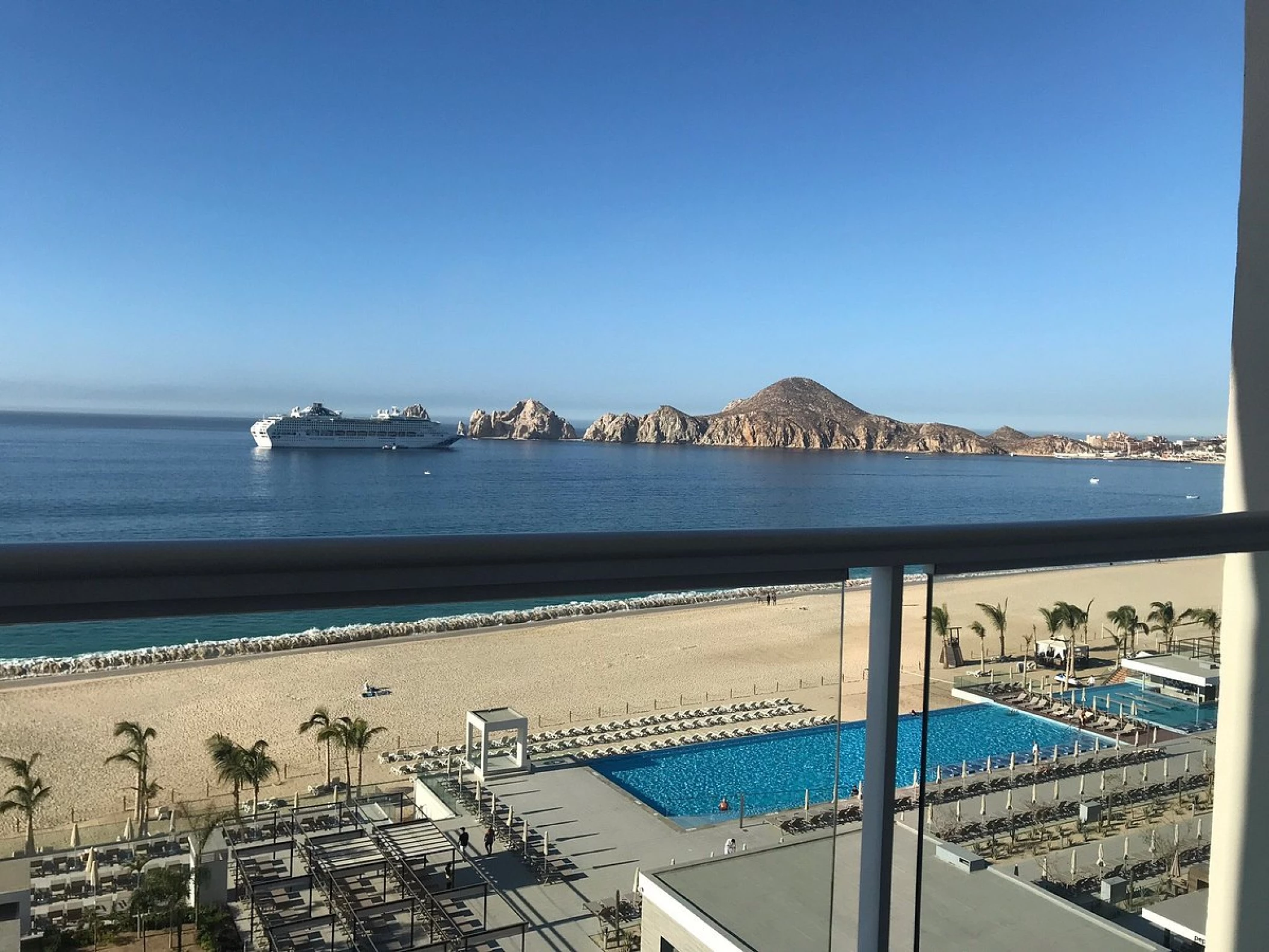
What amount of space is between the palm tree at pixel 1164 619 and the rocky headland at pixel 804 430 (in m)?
67.1

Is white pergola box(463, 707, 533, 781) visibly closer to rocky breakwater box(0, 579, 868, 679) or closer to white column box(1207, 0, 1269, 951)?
rocky breakwater box(0, 579, 868, 679)

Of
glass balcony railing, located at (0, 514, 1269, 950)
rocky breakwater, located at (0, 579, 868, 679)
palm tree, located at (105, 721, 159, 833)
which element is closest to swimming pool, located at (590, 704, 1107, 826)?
glass balcony railing, located at (0, 514, 1269, 950)

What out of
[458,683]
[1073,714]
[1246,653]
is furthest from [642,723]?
[1246,653]

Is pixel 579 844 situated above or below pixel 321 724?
below

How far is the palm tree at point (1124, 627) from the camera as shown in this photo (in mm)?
1014

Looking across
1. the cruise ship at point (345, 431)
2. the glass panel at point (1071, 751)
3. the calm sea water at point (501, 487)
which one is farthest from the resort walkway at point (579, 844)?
the cruise ship at point (345, 431)

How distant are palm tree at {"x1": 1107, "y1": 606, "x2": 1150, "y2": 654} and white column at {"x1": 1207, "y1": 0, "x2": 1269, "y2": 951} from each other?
148 mm

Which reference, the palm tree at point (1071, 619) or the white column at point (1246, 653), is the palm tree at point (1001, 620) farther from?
the white column at point (1246, 653)

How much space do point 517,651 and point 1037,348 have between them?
6993cm

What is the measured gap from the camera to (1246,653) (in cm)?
115

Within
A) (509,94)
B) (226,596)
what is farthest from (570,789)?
(509,94)

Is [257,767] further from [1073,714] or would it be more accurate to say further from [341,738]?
[1073,714]

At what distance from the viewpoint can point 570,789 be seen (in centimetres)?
85

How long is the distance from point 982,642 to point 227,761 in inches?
26.1
